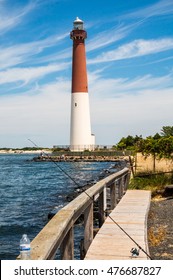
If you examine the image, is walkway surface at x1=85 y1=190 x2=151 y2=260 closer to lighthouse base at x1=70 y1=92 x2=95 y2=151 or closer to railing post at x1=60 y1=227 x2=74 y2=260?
railing post at x1=60 y1=227 x2=74 y2=260

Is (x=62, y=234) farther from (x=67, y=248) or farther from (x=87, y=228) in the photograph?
(x=87, y=228)

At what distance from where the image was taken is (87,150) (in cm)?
6022

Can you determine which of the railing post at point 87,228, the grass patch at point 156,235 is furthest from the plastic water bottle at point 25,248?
the grass patch at point 156,235

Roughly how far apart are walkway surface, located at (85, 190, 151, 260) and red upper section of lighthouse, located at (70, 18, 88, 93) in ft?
145

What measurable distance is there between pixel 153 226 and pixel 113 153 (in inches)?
2179

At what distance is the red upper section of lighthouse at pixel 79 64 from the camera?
5241 centimetres

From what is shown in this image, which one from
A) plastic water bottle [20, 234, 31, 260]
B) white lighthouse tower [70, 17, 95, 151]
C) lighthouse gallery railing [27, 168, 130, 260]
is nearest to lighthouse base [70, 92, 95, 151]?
white lighthouse tower [70, 17, 95, 151]

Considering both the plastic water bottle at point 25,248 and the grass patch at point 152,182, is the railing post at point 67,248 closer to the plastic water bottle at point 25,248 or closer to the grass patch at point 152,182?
the plastic water bottle at point 25,248

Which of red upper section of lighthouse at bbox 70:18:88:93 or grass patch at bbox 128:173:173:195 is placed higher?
red upper section of lighthouse at bbox 70:18:88:93

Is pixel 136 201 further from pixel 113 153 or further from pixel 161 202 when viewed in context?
pixel 113 153

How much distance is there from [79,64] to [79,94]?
166 inches

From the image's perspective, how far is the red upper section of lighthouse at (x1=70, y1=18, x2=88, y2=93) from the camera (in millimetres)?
52406

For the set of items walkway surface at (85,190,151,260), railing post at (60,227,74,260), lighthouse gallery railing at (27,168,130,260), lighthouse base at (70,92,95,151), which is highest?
lighthouse base at (70,92,95,151)
